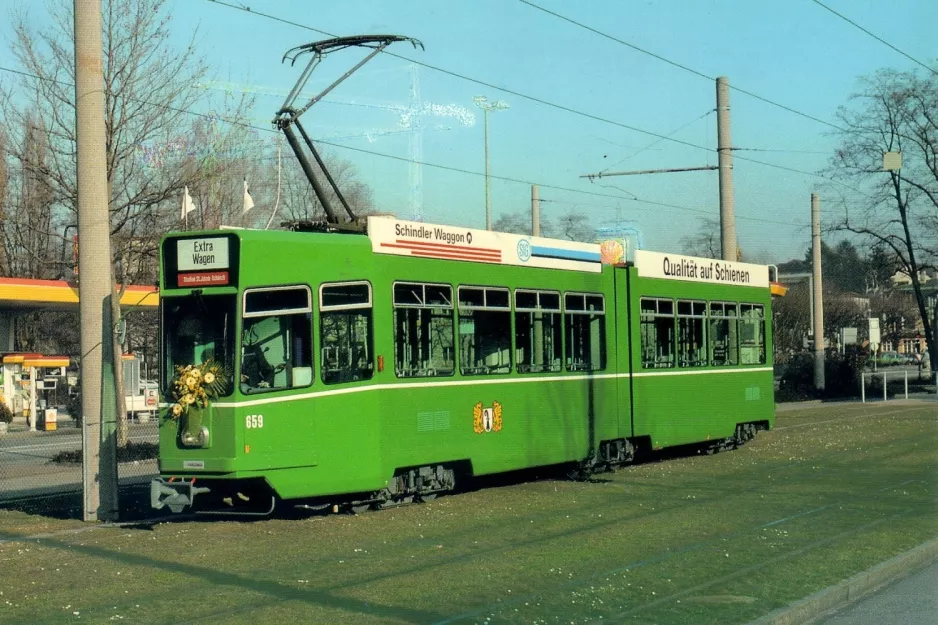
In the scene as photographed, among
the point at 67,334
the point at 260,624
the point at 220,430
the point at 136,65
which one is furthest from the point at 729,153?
the point at 67,334

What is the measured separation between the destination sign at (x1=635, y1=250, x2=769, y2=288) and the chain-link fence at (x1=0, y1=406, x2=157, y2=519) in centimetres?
844

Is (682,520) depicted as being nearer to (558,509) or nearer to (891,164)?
(558,509)

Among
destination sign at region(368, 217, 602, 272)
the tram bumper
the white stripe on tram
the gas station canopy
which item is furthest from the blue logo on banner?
the gas station canopy

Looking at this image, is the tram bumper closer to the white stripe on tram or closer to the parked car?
the white stripe on tram

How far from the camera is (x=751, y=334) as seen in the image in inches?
951

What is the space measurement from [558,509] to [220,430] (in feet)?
13.2

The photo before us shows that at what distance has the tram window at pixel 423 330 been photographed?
48.1 feet

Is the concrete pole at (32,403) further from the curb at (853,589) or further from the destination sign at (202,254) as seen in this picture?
the curb at (853,589)

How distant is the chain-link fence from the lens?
16.4 m

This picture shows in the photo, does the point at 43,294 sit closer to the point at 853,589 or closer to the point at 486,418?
the point at 486,418

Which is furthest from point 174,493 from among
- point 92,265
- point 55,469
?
point 55,469

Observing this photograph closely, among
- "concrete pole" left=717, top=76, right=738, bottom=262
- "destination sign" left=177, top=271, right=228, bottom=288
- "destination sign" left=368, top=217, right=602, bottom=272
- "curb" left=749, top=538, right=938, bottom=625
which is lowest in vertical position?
"curb" left=749, top=538, right=938, bottom=625

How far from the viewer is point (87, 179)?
1488 centimetres

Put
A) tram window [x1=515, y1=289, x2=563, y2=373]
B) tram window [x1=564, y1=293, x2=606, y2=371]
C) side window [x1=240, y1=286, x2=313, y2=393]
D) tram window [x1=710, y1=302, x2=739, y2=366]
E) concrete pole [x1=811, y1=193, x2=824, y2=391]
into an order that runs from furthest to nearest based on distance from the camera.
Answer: concrete pole [x1=811, y1=193, x2=824, y2=391] < tram window [x1=710, y1=302, x2=739, y2=366] < tram window [x1=564, y1=293, x2=606, y2=371] < tram window [x1=515, y1=289, x2=563, y2=373] < side window [x1=240, y1=286, x2=313, y2=393]
